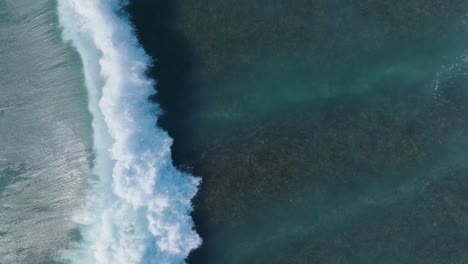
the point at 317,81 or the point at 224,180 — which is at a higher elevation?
the point at 317,81

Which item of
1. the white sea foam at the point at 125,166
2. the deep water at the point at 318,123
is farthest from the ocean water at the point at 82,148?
the deep water at the point at 318,123

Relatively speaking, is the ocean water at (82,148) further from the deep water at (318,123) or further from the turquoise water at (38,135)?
the deep water at (318,123)

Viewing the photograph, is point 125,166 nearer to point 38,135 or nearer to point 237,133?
point 38,135

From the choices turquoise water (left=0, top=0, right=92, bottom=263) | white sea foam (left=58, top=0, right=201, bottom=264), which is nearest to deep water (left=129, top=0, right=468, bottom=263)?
white sea foam (left=58, top=0, right=201, bottom=264)

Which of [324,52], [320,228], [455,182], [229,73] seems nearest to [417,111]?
[455,182]

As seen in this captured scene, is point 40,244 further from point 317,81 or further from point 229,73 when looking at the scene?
point 317,81

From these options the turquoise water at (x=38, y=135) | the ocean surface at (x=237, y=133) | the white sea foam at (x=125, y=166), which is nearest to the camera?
the white sea foam at (x=125, y=166)
